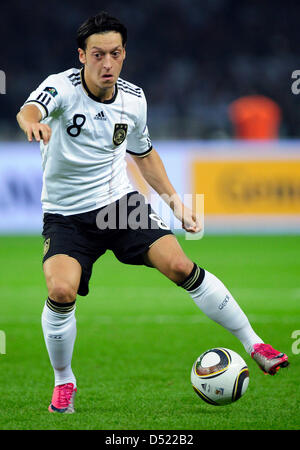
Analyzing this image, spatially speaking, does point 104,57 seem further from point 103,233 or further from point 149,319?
point 149,319

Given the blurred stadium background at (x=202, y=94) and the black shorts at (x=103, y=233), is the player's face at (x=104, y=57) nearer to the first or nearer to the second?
the black shorts at (x=103, y=233)

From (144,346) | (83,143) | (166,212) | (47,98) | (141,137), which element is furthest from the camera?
(166,212)

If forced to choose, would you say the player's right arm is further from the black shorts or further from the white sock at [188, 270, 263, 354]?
the white sock at [188, 270, 263, 354]

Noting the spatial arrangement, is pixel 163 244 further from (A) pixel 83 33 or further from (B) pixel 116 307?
(B) pixel 116 307

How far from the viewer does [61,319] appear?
4.43 metres

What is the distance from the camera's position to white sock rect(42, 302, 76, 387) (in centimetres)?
444

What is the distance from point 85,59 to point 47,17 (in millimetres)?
16627

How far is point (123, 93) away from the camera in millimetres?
4875

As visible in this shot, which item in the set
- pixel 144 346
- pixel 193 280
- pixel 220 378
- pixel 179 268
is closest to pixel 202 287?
pixel 193 280

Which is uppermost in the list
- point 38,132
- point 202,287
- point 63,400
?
point 38,132

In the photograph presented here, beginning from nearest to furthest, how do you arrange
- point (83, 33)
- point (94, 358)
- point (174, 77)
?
point (83, 33) < point (94, 358) < point (174, 77)

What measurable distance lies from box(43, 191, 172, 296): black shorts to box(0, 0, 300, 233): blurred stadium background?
329 inches

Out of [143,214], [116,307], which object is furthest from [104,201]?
[116,307]

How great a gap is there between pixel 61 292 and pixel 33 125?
95 centimetres
